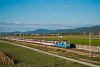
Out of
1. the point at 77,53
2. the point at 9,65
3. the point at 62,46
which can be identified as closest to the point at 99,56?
the point at 77,53

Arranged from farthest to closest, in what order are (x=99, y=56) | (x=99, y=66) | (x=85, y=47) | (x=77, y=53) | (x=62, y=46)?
(x=62, y=46) → (x=85, y=47) → (x=77, y=53) → (x=99, y=56) → (x=99, y=66)

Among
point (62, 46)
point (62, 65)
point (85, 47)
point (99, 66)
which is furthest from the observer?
point (62, 46)

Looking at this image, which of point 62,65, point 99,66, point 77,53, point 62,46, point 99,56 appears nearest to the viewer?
point 99,66

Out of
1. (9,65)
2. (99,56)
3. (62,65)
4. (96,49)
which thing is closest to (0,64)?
(9,65)

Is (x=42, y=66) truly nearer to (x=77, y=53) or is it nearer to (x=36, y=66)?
(x=36, y=66)

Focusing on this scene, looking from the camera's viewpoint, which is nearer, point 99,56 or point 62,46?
point 99,56

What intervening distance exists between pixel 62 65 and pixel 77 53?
1602 cm

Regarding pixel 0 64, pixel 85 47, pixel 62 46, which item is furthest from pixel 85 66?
pixel 62 46

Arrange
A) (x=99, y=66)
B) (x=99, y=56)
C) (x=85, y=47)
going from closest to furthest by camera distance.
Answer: (x=99, y=66) < (x=99, y=56) < (x=85, y=47)

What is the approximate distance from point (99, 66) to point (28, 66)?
32.0 ft

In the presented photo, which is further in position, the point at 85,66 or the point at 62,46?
the point at 62,46

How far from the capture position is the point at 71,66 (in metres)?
33.4

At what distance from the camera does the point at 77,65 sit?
34281mm

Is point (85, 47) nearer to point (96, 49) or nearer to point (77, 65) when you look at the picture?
point (96, 49)
